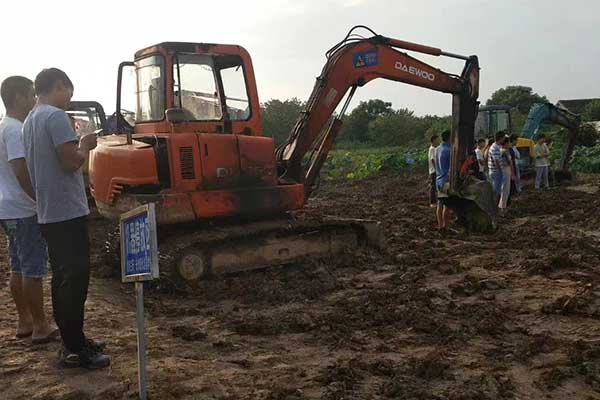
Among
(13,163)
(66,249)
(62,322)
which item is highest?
(13,163)

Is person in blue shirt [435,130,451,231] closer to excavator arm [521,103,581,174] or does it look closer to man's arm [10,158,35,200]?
man's arm [10,158,35,200]

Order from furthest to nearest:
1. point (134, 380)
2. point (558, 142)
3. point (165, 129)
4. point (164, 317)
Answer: point (558, 142), point (165, 129), point (164, 317), point (134, 380)

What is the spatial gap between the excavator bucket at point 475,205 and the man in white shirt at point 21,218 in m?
6.43

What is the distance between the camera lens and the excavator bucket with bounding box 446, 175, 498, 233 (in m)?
9.31

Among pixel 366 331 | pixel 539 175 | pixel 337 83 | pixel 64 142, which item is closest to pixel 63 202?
pixel 64 142

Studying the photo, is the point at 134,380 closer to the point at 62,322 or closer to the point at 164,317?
the point at 62,322

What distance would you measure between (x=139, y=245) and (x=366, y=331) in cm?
222

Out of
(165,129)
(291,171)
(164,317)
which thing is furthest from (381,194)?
(164,317)

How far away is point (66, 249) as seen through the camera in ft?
13.8

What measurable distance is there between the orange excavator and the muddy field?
0.37 m

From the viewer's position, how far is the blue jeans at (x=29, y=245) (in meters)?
4.66

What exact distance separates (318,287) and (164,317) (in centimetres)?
172

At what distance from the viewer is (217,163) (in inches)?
285

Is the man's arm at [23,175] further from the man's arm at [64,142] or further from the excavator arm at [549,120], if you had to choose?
the excavator arm at [549,120]
